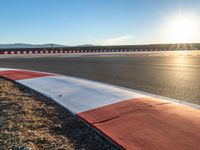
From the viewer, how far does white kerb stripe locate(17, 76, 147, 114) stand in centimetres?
595

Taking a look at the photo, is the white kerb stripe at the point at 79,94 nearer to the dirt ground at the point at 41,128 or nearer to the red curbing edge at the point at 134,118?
the red curbing edge at the point at 134,118

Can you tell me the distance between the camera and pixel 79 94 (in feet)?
22.9

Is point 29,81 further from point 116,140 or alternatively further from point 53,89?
point 116,140

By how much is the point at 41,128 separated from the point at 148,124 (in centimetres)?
155

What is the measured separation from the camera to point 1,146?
3873 millimetres

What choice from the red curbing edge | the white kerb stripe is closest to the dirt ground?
the red curbing edge

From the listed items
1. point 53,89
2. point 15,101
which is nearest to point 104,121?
point 15,101

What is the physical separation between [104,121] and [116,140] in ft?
2.94

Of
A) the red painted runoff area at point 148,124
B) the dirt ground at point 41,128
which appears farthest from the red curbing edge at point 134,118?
the dirt ground at point 41,128

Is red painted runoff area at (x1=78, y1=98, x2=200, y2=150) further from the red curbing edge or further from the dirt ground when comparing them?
the dirt ground

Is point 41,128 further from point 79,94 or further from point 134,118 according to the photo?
point 79,94

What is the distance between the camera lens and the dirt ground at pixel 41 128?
3.89 m

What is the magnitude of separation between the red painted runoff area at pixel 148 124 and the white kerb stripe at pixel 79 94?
0.38 m

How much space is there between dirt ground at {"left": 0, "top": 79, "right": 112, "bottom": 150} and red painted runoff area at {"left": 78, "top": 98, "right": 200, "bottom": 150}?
A: 23 cm
